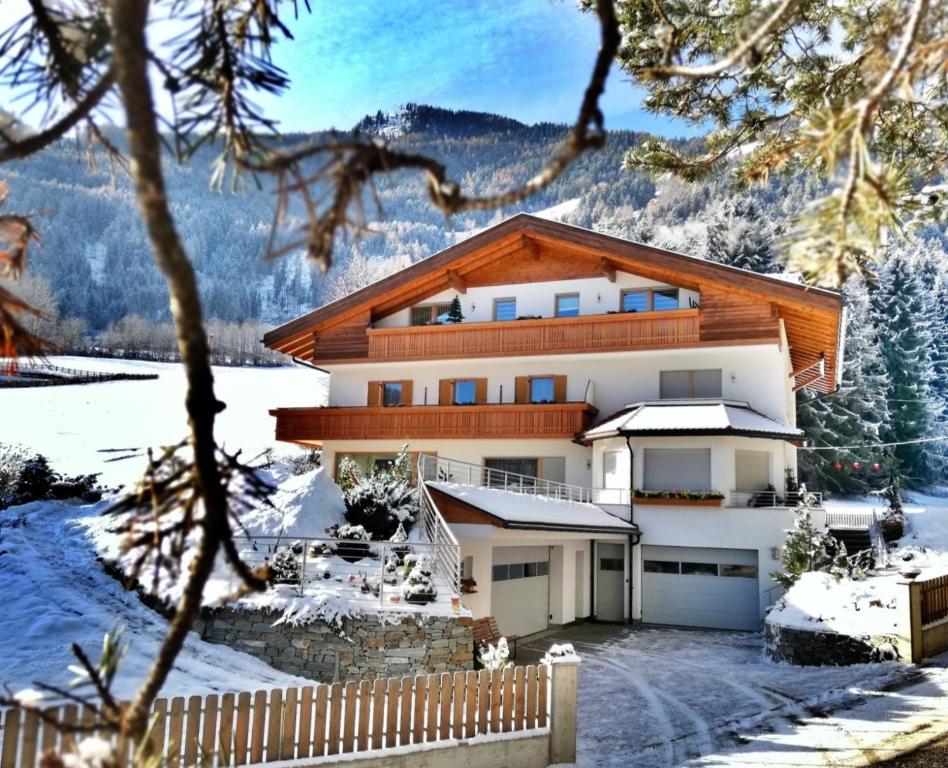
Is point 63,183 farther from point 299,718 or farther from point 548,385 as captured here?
point 299,718

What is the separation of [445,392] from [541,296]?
513 cm

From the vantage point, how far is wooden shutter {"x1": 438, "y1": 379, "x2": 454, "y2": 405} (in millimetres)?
28547

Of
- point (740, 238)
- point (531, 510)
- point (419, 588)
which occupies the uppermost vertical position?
point (740, 238)

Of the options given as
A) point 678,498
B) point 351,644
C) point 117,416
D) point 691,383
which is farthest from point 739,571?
point 117,416

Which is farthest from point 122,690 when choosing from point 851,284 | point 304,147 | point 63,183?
point 63,183

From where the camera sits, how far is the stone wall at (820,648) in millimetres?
14484

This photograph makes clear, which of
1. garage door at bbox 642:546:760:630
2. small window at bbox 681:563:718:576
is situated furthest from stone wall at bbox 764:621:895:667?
small window at bbox 681:563:718:576

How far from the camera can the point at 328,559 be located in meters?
15.7

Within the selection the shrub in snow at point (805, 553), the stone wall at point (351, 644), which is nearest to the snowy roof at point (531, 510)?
the stone wall at point (351, 644)

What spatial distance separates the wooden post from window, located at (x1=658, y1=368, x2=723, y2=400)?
1739 cm

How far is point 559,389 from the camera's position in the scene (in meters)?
27.2

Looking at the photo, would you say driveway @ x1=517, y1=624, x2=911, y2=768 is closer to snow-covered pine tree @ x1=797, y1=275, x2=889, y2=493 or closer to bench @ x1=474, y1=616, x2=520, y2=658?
bench @ x1=474, y1=616, x2=520, y2=658

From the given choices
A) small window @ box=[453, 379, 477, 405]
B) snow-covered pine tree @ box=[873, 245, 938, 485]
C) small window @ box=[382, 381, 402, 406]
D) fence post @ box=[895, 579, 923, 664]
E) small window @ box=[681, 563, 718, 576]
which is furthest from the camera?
snow-covered pine tree @ box=[873, 245, 938, 485]

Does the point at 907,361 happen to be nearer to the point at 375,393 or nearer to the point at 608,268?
the point at 608,268
